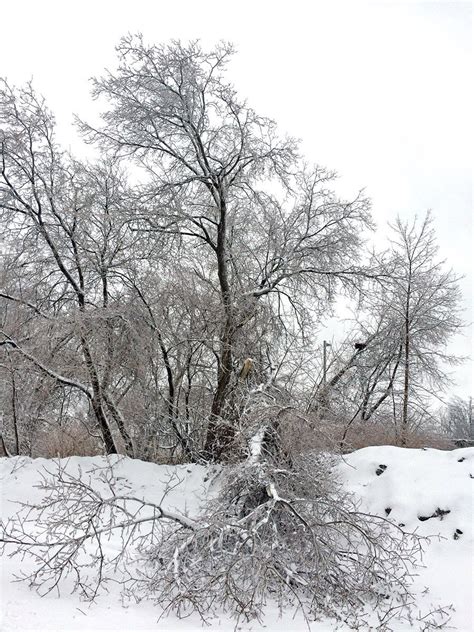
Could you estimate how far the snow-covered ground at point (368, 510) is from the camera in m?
4.78

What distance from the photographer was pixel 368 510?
26.3ft

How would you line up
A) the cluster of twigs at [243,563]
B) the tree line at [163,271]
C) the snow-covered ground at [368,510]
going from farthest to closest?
the tree line at [163,271] < the cluster of twigs at [243,563] < the snow-covered ground at [368,510]

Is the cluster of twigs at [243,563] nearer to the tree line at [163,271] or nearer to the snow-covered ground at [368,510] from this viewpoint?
the snow-covered ground at [368,510]

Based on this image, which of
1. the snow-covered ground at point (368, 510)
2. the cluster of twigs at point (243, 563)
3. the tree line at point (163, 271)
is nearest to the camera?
the snow-covered ground at point (368, 510)

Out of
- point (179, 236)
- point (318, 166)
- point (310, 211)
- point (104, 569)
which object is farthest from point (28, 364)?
point (318, 166)

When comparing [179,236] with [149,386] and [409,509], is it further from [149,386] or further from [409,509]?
[409,509]

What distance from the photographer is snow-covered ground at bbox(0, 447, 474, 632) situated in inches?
188

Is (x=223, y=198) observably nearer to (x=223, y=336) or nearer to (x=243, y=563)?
(x=223, y=336)

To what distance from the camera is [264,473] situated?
22.0ft

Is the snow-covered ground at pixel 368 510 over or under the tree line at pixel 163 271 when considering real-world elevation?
under

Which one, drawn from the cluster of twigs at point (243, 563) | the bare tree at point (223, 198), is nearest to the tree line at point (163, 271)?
the bare tree at point (223, 198)

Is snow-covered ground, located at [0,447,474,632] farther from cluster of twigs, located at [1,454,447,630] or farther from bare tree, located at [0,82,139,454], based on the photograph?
bare tree, located at [0,82,139,454]

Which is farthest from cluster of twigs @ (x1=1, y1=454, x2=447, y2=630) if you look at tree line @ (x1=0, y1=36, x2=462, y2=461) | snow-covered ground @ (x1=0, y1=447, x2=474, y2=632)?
tree line @ (x1=0, y1=36, x2=462, y2=461)

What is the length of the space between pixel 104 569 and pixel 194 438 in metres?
6.84
